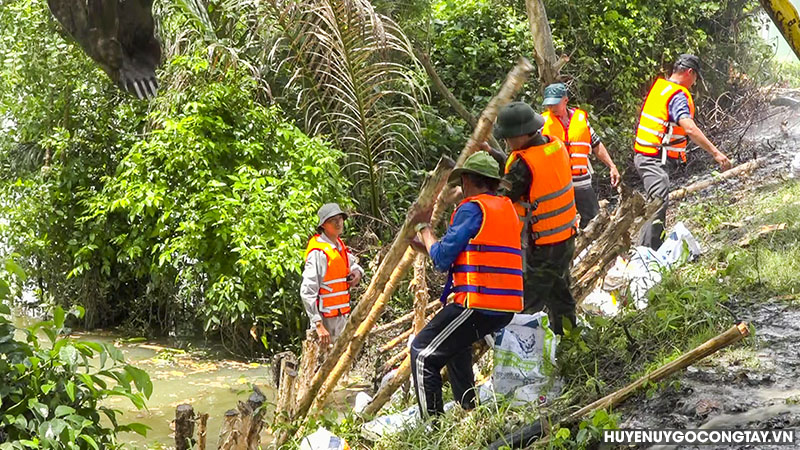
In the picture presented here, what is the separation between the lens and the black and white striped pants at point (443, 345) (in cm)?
514

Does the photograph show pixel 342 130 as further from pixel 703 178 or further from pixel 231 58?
pixel 703 178

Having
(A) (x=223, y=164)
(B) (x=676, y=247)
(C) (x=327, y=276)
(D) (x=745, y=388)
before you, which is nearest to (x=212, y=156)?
(A) (x=223, y=164)

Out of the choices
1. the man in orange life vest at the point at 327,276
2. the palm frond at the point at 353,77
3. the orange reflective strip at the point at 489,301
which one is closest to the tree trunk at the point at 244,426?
the orange reflective strip at the point at 489,301

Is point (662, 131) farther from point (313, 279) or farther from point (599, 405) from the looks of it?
point (599, 405)

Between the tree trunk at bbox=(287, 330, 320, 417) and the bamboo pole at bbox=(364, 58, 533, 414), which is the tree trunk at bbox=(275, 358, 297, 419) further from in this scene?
the bamboo pole at bbox=(364, 58, 533, 414)

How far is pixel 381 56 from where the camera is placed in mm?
10492

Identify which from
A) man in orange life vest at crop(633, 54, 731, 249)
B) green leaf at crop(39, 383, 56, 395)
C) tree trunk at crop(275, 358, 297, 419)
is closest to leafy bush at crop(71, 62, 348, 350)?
tree trunk at crop(275, 358, 297, 419)

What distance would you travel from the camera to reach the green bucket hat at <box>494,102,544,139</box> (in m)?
5.61

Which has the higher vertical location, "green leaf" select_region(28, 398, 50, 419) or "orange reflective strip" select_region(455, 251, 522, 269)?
"orange reflective strip" select_region(455, 251, 522, 269)

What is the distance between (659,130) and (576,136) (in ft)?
3.13

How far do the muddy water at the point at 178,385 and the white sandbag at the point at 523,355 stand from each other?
2.42m

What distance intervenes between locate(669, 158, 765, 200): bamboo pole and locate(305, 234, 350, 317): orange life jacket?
4947 millimetres

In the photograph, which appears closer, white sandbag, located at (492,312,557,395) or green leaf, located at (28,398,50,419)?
green leaf, located at (28,398,50,419)

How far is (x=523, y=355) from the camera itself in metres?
5.38
